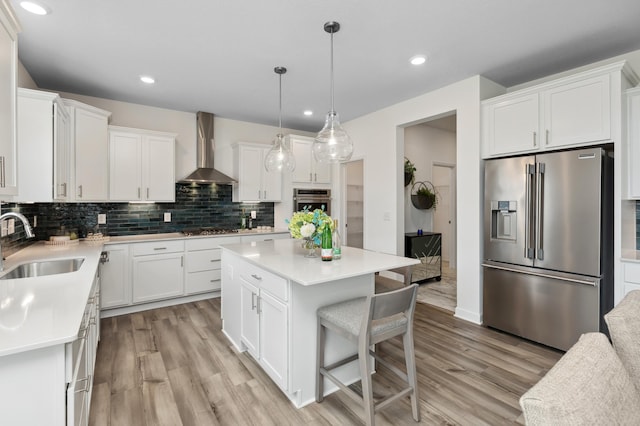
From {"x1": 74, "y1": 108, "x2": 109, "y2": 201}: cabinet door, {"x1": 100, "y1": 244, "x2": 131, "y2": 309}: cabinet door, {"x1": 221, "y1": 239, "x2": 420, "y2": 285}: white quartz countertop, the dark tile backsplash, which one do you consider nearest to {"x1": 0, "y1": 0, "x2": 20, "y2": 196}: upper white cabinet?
{"x1": 221, "y1": 239, "x2": 420, "y2": 285}: white quartz countertop

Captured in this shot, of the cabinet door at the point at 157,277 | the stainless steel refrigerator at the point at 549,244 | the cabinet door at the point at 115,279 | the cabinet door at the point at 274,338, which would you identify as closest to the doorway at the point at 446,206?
the stainless steel refrigerator at the point at 549,244

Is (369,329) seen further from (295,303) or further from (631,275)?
(631,275)

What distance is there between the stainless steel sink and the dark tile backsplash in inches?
19.7

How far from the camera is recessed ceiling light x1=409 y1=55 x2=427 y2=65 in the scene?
9.52 ft

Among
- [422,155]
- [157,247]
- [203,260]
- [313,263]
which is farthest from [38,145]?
[422,155]

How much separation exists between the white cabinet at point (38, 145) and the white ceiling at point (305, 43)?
504 millimetres

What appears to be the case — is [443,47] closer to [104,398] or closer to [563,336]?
[563,336]

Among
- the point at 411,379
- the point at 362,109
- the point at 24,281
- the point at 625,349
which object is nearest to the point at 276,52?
the point at 362,109

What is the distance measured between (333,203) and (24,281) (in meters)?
4.30

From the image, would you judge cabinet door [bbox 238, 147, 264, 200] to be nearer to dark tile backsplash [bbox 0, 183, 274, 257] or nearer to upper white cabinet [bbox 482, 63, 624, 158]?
dark tile backsplash [bbox 0, 183, 274, 257]

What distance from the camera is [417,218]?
554cm

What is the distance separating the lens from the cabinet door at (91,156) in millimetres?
3281

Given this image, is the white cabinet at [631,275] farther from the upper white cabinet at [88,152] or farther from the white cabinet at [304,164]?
the upper white cabinet at [88,152]

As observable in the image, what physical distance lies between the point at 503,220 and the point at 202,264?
3584 mm
